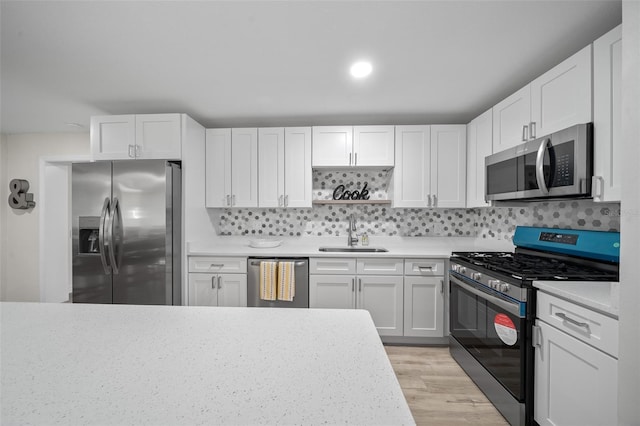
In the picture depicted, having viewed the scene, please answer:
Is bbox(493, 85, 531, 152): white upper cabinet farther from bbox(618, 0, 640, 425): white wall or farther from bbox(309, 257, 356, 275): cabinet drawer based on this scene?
bbox(309, 257, 356, 275): cabinet drawer

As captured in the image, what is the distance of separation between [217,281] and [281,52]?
211 cm

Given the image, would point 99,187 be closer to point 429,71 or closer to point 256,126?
point 256,126

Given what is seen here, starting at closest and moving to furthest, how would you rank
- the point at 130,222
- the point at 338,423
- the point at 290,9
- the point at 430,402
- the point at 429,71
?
the point at 338,423 → the point at 290,9 → the point at 430,402 → the point at 429,71 → the point at 130,222

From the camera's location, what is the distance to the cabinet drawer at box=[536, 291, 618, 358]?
3.67 ft

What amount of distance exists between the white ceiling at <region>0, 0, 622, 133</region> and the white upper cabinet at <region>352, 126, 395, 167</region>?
0.71 feet

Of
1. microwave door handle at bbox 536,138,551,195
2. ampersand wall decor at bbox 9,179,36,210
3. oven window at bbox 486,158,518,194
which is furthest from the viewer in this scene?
ampersand wall decor at bbox 9,179,36,210

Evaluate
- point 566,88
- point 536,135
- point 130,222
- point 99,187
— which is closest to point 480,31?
point 566,88

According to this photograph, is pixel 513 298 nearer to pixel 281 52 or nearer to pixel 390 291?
pixel 390 291

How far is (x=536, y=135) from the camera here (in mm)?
1873

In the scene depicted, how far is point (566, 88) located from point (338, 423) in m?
2.19

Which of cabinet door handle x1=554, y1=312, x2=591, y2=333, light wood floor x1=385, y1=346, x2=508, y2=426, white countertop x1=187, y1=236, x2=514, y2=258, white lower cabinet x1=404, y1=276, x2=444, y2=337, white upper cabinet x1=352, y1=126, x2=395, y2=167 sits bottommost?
light wood floor x1=385, y1=346, x2=508, y2=426

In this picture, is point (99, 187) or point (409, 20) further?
point (99, 187)

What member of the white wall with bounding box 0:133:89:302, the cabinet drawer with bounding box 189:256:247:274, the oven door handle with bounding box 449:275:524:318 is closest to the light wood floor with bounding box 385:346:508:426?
the oven door handle with bounding box 449:275:524:318

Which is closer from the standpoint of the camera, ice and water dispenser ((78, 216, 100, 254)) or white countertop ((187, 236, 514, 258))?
ice and water dispenser ((78, 216, 100, 254))
